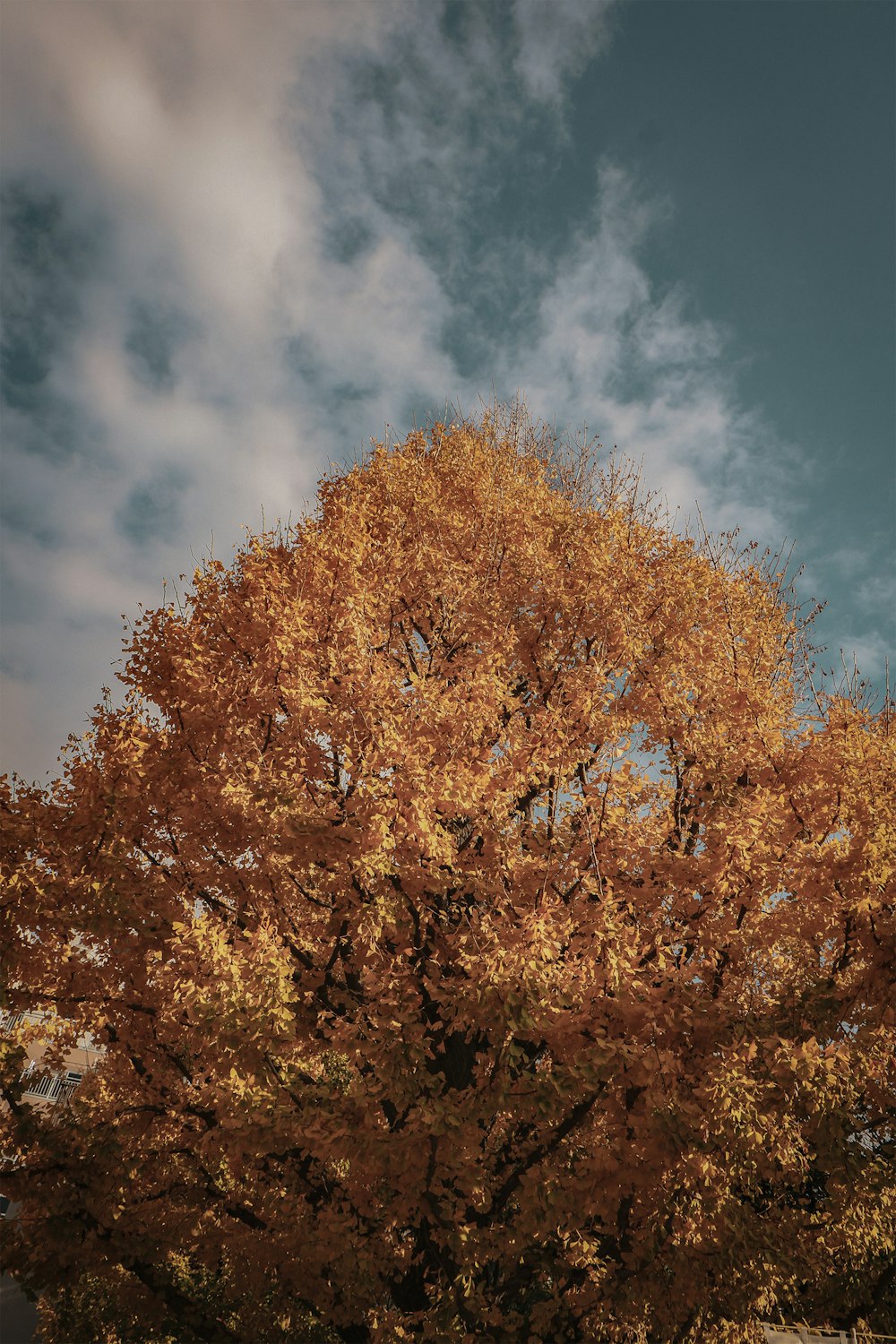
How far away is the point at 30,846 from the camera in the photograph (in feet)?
23.8

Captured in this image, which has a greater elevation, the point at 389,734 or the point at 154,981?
the point at 389,734

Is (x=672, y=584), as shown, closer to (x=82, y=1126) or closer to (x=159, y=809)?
(x=159, y=809)

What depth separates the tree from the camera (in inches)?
221

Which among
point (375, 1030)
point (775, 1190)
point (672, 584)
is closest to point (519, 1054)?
point (375, 1030)

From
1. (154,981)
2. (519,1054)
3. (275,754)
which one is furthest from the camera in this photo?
(275,754)

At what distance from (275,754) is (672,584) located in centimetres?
579

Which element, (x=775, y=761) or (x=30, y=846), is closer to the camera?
(x=30, y=846)

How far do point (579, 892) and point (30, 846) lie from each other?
5.73m

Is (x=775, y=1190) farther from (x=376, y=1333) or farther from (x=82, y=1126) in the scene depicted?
(x=82, y=1126)

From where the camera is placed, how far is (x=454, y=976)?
6672 mm

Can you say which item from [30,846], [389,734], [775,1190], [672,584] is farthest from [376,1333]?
[672,584]

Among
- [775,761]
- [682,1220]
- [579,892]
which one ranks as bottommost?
[682,1220]

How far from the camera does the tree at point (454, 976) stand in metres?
5.62

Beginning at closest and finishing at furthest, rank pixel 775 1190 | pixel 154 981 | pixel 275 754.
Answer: pixel 154 981, pixel 275 754, pixel 775 1190
